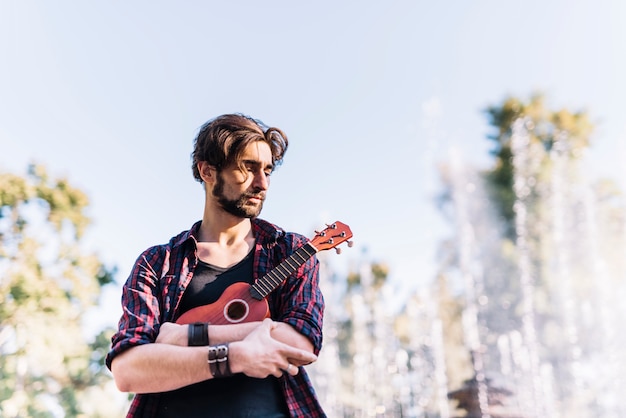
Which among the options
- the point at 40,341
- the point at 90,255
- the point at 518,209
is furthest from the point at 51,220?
the point at 518,209

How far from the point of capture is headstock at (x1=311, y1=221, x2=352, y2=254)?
5.94ft

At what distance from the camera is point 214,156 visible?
1.79m

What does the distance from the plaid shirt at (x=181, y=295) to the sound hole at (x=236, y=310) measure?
0.09 metres

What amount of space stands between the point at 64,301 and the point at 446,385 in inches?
587

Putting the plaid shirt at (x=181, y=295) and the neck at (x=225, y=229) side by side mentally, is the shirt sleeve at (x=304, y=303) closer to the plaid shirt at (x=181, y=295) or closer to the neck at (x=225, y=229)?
the plaid shirt at (x=181, y=295)

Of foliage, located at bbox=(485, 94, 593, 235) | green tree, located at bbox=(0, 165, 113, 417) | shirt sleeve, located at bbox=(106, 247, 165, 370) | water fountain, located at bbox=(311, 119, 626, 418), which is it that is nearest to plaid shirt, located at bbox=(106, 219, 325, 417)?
shirt sleeve, located at bbox=(106, 247, 165, 370)

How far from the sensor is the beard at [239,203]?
1777mm

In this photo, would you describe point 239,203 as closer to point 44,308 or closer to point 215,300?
point 215,300

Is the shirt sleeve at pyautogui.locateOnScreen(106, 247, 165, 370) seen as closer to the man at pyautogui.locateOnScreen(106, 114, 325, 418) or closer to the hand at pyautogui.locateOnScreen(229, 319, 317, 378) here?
the man at pyautogui.locateOnScreen(106, 114, 325, 418)

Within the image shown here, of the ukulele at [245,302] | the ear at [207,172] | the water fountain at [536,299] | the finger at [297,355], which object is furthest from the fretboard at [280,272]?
the water fountain at [536,299]

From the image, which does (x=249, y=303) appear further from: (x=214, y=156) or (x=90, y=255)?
(x=90, y=255)

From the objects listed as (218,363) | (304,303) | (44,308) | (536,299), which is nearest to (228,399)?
(218,363)

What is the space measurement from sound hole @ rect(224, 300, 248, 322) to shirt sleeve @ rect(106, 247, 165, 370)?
0.19m

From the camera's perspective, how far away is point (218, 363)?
1.45 metres
